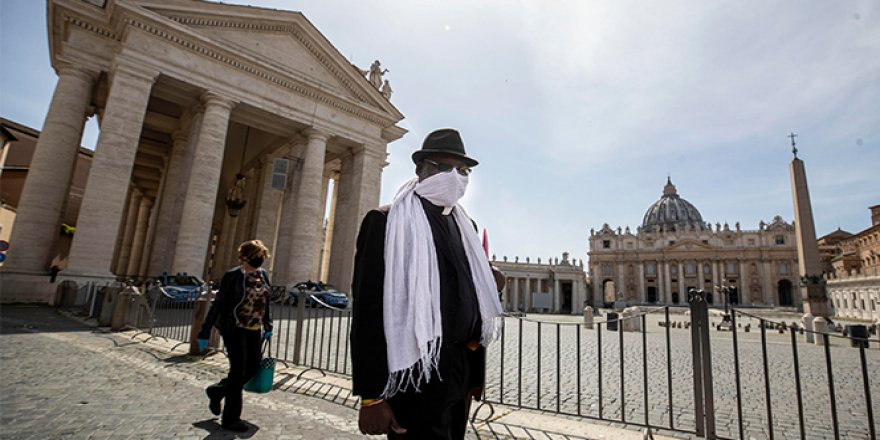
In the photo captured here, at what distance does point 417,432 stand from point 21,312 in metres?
14.3

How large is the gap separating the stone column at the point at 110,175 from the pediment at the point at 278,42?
3.10 metres

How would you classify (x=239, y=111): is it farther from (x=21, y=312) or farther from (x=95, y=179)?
(x=21, y=312)

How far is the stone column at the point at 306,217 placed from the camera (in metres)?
17.6

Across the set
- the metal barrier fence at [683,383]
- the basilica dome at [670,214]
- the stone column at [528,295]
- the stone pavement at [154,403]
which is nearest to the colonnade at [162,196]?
the metal barrier fence at [683,383]

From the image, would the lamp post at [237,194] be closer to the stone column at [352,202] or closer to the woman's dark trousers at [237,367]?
the stone column at [352,202]

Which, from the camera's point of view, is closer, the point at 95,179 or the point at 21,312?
the point at 21,312

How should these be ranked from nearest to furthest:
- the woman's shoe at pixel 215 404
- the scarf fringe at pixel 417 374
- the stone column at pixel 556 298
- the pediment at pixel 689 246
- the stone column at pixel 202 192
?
the scarf fringe at pixel 417 374 → the woman's shoe at pixel 215 404 → the stone column at pixel 202 192 → the stone column at pixel 556 298 → the pediment at pixel 689 246

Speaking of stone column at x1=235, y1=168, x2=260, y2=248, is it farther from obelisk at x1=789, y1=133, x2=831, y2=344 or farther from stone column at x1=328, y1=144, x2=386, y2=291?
obelisk at x1=789, y1=133, x2=831, y2=344

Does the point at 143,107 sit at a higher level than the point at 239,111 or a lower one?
lower

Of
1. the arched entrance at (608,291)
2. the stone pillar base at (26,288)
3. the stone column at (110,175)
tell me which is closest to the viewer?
the stone pillar base at (26,288)

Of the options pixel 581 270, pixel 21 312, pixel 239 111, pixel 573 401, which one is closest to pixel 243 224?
pixel 239 111

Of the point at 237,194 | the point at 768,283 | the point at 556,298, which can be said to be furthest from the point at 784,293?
the point at 237,194

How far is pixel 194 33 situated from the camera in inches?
597

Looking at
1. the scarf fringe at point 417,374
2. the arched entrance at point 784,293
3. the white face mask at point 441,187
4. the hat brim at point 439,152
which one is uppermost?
the arched entrance at point 784,293
